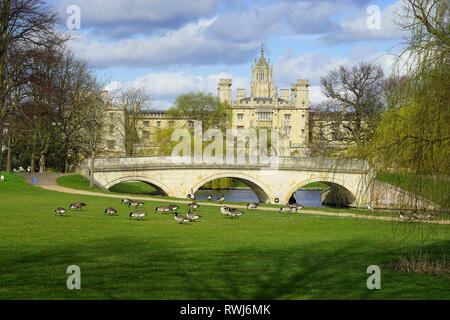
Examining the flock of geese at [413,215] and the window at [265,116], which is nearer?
the flock of geese at [413,215]

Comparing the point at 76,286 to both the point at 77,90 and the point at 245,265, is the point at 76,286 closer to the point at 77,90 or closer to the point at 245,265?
the point at 245,265

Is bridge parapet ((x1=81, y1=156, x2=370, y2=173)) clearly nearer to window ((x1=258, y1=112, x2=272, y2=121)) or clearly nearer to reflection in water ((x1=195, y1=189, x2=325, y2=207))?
reflection in water ((x1=195, y1=189, x2=325, y2=207))

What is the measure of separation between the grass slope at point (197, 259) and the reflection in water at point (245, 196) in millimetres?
27397

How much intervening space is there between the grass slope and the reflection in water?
2740 centimetres

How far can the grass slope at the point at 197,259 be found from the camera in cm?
976

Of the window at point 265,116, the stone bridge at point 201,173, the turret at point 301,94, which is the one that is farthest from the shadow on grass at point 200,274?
the turret at point 301,94

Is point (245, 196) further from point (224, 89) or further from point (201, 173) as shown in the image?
point (224, 89)

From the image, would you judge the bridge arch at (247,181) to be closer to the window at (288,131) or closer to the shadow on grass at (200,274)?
the shadow on grass at (200,274)

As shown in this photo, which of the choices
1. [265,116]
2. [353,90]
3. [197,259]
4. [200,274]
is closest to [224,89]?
[265,116]

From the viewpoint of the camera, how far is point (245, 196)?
53.3 m

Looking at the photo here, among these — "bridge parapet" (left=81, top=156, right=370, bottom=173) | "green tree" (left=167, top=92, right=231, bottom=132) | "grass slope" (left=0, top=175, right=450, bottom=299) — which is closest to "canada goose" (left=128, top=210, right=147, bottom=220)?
"grass slope" (left=0, top=175, right=450, bottom=299)

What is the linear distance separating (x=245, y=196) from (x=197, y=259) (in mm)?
40728
